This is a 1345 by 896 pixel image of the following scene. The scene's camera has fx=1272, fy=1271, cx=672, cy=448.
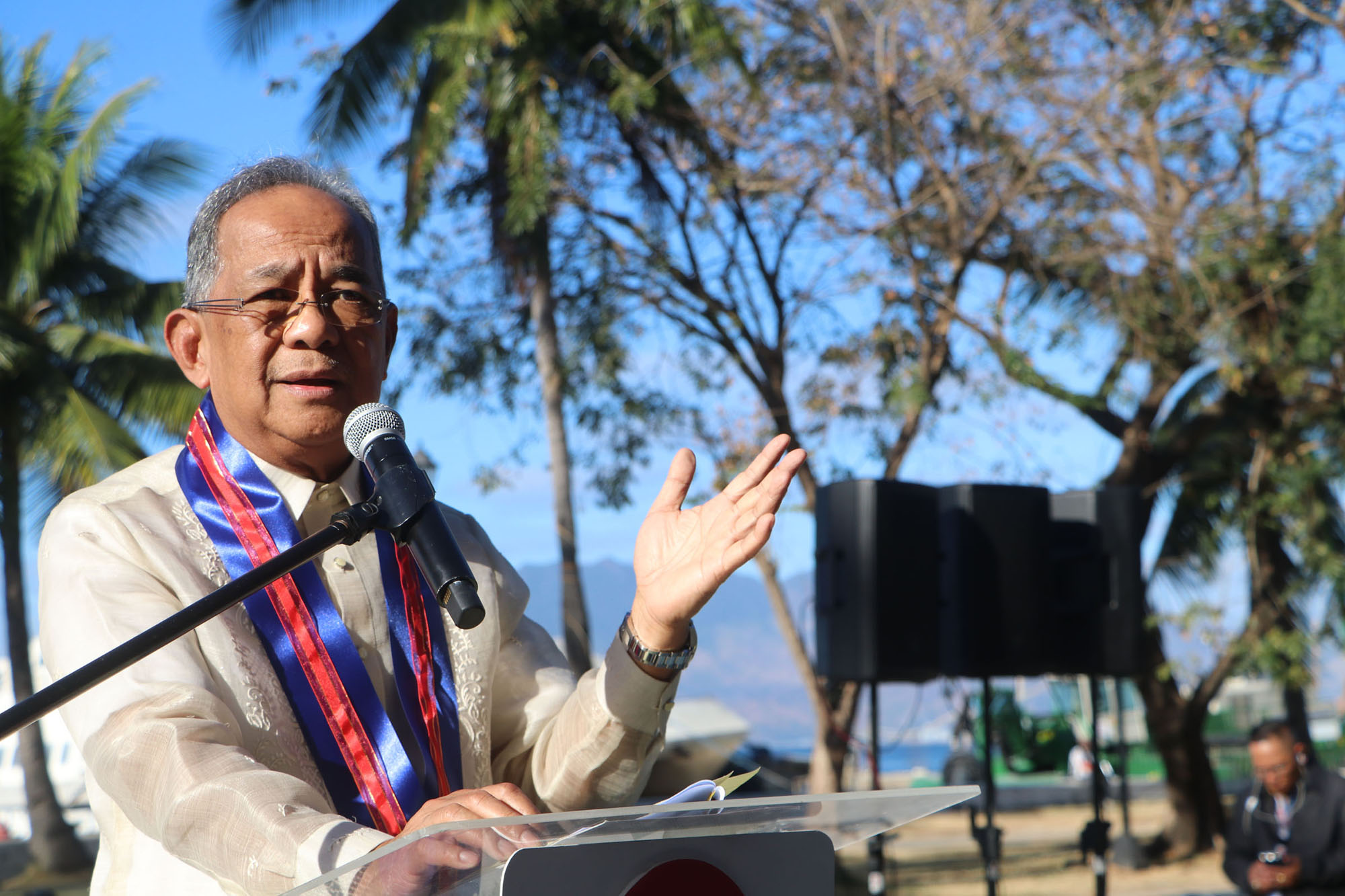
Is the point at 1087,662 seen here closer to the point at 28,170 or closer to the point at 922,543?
the point at 922,543

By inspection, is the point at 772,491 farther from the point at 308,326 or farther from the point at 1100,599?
the point at 1100,599

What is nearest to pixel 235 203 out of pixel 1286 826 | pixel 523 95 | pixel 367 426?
pixel 367 426

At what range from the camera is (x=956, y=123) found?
10.3 m

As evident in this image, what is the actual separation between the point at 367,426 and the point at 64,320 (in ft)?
46.3

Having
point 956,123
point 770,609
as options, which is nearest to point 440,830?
point 956,123

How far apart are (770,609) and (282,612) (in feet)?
33.6

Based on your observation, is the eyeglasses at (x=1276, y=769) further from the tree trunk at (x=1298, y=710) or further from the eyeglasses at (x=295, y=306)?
the eyeglasses at (x=295, y=306)

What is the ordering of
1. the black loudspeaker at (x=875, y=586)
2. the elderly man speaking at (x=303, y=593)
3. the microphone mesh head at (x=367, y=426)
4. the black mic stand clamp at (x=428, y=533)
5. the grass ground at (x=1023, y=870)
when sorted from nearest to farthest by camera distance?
1. the black mic stand clamp at (x=428, y=533)
2. the microphone mesh head at (x=367, y=426)
3. the elderly man speaking at (x=303, y=593)
4. the black loudspeaker at (x=875, y=586)
5. the grass ground at (x=1023, y=870)

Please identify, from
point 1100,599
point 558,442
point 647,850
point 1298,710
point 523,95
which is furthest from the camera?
point 1298,710

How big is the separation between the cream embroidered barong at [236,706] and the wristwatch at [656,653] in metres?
0.03

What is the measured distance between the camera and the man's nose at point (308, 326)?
1784mm

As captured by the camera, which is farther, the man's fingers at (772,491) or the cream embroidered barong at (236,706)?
the man's fingers at (772,491)

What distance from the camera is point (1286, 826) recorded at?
706cm

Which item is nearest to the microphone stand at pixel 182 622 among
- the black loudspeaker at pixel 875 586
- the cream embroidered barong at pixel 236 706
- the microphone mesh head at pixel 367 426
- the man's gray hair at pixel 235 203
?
the microphone mesh head at pixel 367 426
